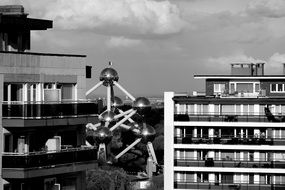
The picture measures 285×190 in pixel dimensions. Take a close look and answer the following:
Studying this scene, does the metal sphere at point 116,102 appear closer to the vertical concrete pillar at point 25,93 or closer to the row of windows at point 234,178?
the row of windows at point 234,178

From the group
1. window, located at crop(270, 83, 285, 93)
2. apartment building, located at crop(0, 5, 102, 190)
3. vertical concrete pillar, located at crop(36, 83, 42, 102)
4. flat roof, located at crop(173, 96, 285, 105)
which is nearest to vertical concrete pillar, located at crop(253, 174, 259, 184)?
flat roof, located at crop(173, 96, 285, 105)

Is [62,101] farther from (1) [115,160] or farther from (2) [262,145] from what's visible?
(1) [115,160]

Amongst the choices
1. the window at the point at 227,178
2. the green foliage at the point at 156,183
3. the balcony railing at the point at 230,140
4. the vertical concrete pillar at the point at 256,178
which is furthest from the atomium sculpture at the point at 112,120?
the vertical concrete pillar at the point at 256,178

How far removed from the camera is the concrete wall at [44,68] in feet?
119

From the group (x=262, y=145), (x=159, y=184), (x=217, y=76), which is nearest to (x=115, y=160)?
(x=159, y=184)

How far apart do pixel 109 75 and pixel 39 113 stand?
66660mm

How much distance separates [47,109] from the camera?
3716 centimetres

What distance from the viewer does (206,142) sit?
84.9 metres

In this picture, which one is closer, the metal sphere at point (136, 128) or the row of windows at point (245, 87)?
the row of windows at point (245, 87)

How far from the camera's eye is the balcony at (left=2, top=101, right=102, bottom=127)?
36156 millimetres

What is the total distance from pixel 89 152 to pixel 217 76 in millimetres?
54264

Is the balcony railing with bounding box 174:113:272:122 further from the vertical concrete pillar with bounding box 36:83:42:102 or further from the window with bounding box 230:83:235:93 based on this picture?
the vertical concrete pillar with bounding box 36:83:42:102

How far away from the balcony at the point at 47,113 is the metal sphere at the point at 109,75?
6321 cm

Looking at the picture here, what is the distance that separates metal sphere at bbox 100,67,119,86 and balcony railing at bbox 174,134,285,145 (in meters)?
18.2
